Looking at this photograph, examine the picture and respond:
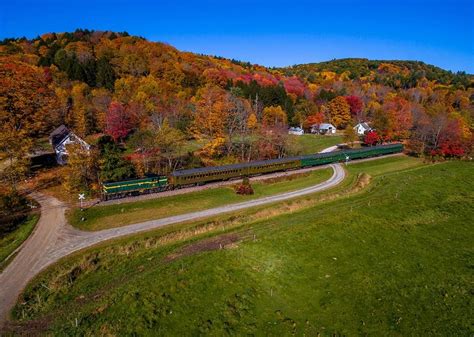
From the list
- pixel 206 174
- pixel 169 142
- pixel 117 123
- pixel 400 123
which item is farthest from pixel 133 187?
pixel 400 123

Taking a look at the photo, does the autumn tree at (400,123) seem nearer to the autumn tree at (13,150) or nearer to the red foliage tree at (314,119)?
the red foliage tree at (314,119)

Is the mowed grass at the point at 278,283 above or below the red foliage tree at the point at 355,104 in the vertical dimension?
below

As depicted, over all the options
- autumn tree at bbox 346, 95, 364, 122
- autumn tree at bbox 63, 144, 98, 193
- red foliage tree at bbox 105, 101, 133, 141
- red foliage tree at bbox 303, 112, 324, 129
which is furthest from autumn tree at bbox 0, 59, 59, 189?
autumn tree at bbox 346, 95, 364, 122

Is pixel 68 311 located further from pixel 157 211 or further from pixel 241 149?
pixel 241 149

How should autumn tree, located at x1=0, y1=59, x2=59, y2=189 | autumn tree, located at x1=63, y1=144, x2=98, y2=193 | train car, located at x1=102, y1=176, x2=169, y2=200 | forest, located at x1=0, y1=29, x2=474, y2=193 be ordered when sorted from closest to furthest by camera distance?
1. autumn tree, located at x1=63, y1=144, x2=98, y2=193
2. train car, located at x1=102, y1=176, x2=169, y2=200
3. autumn tree, located at x1=0, y1=59, x2=59, y2=189
4. forest, located at x1=0, y1=29, x2=474, y2=193

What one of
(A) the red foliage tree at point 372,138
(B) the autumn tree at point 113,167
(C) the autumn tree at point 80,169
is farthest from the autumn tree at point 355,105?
(C) the autumn tree at point 80,169

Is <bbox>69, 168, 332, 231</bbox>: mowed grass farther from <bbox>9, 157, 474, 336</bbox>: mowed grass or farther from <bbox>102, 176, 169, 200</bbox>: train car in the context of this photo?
<bbox>9, 157, 474, 336</bbox>: mowed grass
